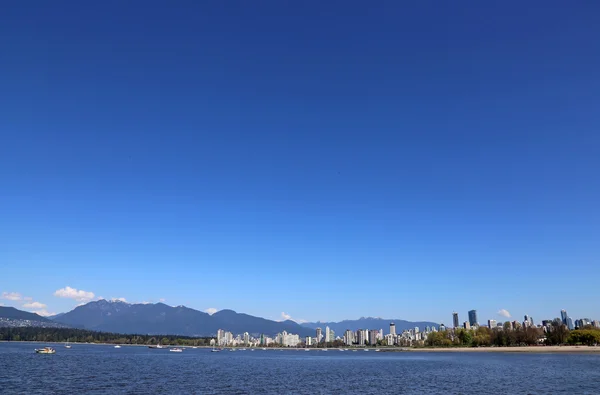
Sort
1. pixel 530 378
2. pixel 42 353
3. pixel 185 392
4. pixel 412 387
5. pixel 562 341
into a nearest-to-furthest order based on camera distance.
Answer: pixel 185 392, pixel 412 387, pixel 530 378, pixel 42 353, pixel 562 341

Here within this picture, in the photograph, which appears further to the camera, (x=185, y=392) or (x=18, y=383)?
(x=18, y=383)

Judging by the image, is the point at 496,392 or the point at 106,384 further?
the point at 106,384

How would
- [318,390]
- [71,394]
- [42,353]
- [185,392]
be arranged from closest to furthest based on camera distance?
[71,394], [185,392], [318,390], [42,353]

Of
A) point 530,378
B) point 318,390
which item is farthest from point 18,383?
point 530,378

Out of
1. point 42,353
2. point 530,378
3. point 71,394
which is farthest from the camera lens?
point 42,353

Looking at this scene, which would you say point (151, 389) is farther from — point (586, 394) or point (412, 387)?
point (586, 394)

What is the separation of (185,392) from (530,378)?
5267 centimetres

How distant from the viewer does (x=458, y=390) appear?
167 feet

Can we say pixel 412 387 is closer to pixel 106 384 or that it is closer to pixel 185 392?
pixel 185 392

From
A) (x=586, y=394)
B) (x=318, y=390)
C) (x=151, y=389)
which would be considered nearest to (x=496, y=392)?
(x=586, y=394)

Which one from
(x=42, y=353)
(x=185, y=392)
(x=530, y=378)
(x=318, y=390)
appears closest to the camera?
(x=185, y=392)

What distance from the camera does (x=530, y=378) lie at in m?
64.3

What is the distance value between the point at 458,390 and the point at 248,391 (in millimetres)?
25992

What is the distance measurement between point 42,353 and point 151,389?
120 metres
